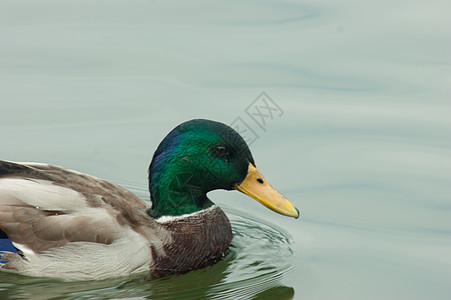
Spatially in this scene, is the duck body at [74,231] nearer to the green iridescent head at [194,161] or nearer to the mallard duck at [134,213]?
the mallard duck at [134,213]

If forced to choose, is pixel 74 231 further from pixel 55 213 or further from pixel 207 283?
pixel 207 283

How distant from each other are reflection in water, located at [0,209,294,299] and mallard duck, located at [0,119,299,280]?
0.09 metres

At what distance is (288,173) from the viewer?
965 centimetres

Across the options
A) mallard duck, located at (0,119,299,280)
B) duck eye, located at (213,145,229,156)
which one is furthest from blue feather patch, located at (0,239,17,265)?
duck eye, located at (213,145,229,156)

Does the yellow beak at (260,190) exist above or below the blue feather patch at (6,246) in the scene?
above

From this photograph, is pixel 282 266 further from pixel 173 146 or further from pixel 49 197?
pixel 49 197

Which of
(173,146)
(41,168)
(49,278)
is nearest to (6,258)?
(49,278)

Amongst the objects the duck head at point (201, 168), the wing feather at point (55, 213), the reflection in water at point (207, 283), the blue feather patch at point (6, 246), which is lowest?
the reflection in water at point (207, 283)

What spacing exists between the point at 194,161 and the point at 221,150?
25 centimetres

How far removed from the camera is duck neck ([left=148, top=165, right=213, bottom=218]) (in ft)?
25.2

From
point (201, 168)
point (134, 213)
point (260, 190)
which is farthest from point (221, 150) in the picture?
point (134, 213)

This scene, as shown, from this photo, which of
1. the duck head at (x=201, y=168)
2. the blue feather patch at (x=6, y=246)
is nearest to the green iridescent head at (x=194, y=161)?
the duck head at (x=201, y=168)

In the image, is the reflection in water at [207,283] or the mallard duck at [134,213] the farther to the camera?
the mallard duck at [134,213]

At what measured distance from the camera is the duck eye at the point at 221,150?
7.67m
